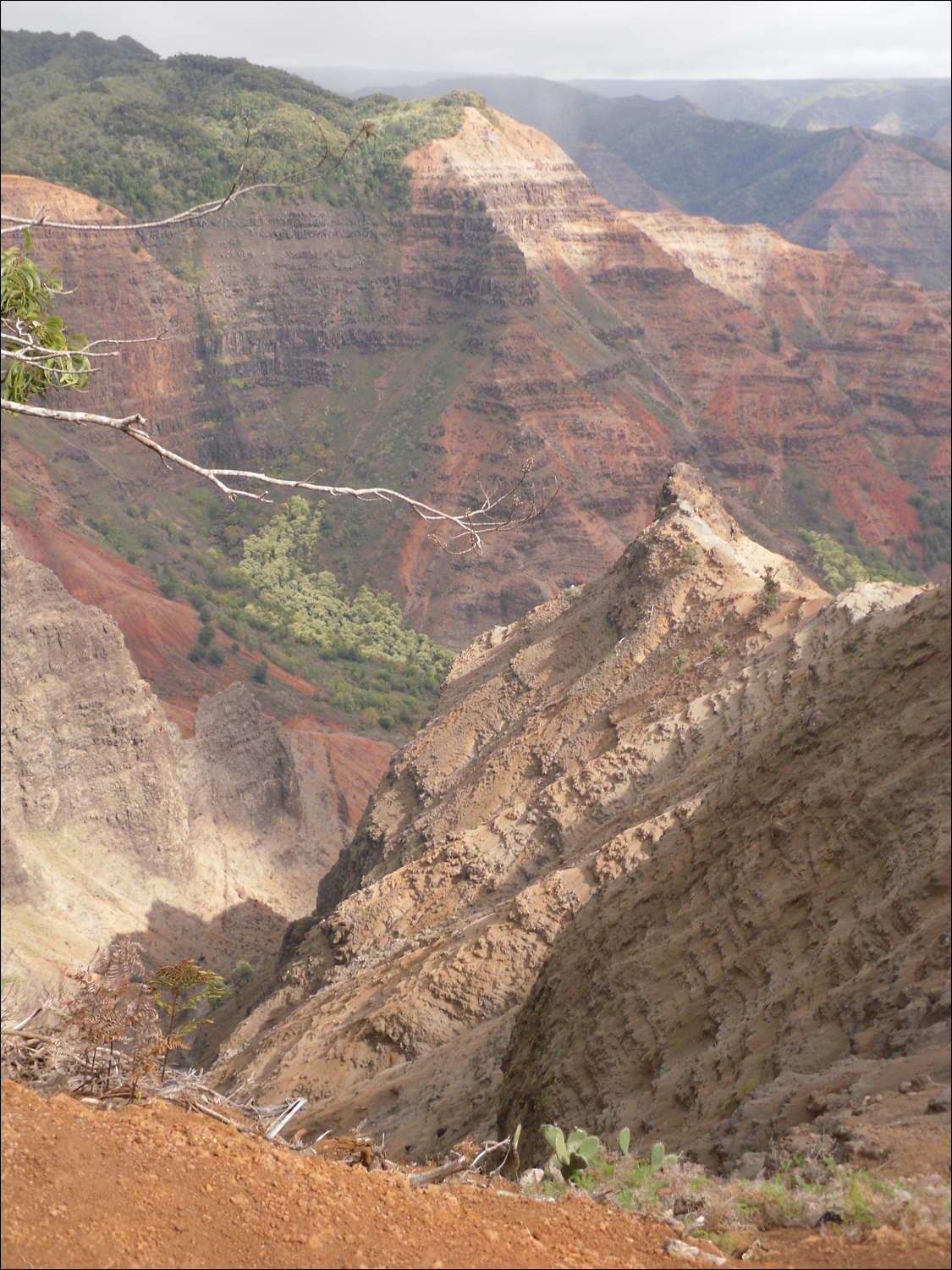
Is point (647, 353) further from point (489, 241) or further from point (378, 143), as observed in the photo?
point (378, 143)

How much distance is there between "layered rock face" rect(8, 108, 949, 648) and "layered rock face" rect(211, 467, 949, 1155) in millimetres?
45679

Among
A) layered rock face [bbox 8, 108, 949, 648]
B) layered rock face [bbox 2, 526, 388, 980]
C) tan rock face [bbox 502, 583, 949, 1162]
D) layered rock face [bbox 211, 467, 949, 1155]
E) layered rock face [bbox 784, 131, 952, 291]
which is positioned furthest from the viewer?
layered rock face [bbox 784, 131, 952, 291]

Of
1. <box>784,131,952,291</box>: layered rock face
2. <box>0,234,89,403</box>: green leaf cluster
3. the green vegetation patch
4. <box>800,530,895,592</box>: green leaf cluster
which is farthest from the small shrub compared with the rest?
<box>784,131,952,291</box>: layered rock face

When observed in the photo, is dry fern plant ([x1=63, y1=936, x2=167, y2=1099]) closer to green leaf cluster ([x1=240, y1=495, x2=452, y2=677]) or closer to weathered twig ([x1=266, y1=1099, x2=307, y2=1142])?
weathered twig ([x1=266, y1=1099, x2=307, y2=1142])

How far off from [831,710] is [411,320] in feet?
263

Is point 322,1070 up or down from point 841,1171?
down

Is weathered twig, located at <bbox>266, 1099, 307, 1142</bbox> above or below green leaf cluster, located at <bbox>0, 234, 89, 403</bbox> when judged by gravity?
below

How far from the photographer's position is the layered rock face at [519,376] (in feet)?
248

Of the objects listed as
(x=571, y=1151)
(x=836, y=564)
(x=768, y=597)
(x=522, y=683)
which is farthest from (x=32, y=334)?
(x=836, y=564)

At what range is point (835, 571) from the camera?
7569cm

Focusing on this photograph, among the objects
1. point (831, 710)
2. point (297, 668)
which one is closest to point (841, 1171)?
point (831, 710)

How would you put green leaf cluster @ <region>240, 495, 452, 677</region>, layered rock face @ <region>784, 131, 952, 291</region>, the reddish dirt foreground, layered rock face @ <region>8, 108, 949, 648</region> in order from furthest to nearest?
layered rock face @ <region>784, 131, 952, 291</region>, layered rock face @ <region>8, 108, 949, 648</region>, green leaf cluster @ <region>240, 495, 452, 677</region>, the reddish dirt foreground

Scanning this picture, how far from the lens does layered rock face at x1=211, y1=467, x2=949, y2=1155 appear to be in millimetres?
10664

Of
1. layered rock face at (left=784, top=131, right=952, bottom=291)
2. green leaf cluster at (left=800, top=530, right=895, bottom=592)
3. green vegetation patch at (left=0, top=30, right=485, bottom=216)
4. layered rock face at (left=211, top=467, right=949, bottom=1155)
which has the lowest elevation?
green leaf cluster at (left=800, top=530, right=895, bottom=592)
